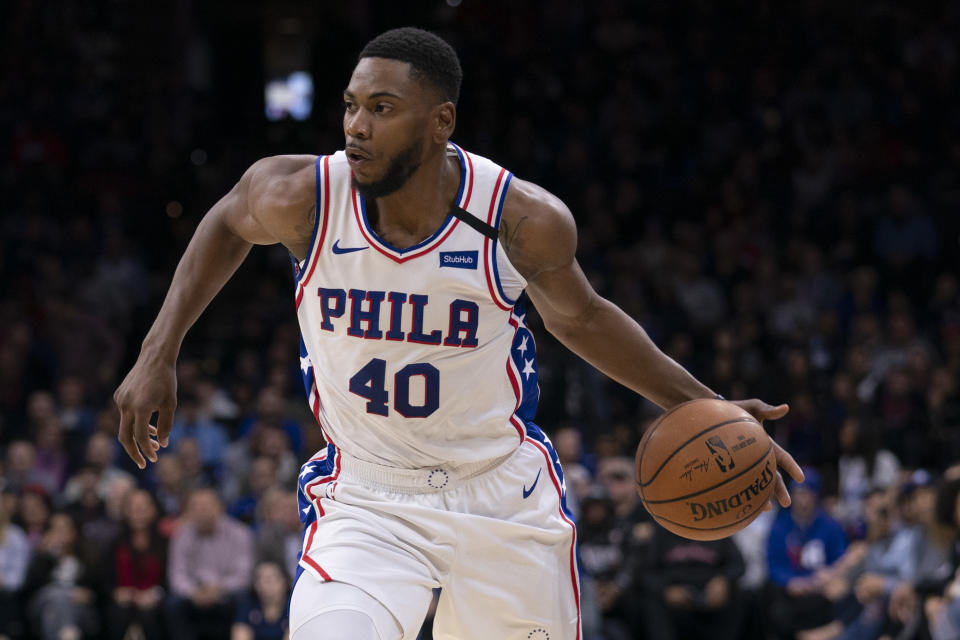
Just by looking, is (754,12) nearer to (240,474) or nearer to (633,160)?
(633,160)

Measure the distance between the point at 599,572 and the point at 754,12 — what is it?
7.95m

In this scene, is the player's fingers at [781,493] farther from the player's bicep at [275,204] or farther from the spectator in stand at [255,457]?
the spectator in stand at [255,457]

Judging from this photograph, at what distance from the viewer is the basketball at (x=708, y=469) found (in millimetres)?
3836

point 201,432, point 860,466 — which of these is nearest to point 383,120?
point 860,466

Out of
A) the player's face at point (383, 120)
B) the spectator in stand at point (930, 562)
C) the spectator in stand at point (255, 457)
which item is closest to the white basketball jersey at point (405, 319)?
the player's face at point (383, 120)

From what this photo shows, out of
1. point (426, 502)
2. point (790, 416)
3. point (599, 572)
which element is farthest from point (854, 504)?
point (426, 502)

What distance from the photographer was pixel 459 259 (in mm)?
3598

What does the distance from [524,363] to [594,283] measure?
7.59 meters

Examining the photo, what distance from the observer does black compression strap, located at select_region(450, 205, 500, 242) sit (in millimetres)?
3621

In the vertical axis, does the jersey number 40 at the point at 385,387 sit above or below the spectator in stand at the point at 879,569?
above

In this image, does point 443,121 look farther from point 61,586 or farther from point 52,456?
point 52,456

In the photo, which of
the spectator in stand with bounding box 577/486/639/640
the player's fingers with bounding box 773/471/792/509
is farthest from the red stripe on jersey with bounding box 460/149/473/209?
the spectator in stand with bounding box 577/486/639/640

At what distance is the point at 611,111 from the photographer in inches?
531

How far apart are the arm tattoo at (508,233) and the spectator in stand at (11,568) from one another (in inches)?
244
